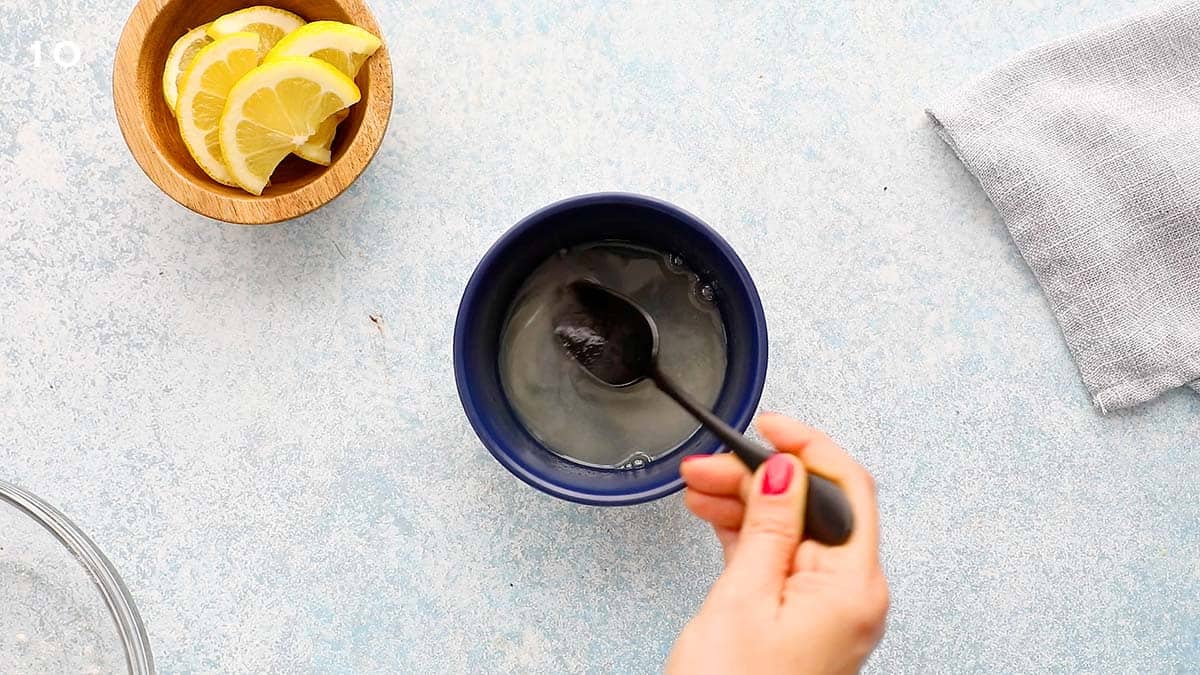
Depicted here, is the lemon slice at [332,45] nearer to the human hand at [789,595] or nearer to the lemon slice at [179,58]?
the lemon slice at [179,58]

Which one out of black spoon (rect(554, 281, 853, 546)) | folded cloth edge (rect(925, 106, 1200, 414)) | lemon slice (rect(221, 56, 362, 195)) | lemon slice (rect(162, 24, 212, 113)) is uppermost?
lemon slice (rect(162, 24, 212, 113))

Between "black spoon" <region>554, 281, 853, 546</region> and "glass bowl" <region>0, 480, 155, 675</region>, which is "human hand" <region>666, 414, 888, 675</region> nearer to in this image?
"black spoon" <region>554, 281, 853, 546</region>

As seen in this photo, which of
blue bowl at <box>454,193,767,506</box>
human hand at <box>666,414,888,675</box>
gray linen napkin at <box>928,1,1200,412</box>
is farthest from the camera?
gray linen napkin at <box>928,1,1200,412</box>

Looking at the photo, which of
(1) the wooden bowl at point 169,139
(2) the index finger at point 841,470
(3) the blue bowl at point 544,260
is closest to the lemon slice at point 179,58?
(1) the wooden bowl at point 169,139

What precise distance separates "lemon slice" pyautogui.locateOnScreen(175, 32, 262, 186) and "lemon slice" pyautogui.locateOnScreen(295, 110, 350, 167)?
62 mm

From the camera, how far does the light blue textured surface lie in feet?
2.81

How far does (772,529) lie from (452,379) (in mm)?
356

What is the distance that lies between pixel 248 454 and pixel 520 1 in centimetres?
46

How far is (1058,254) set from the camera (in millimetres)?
845

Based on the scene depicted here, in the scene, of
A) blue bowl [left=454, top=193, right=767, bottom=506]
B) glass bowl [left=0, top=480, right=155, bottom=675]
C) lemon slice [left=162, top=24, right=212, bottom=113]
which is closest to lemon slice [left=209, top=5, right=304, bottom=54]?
lemon slice [left=162, top=24, right=212, bottom=113]

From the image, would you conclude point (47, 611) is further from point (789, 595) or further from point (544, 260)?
point (789, 595)

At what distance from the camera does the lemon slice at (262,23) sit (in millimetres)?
783

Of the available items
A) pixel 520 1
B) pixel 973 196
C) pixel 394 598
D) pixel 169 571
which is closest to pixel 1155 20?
pixel 973 196

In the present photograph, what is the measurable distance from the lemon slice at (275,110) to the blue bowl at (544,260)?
0.18m
